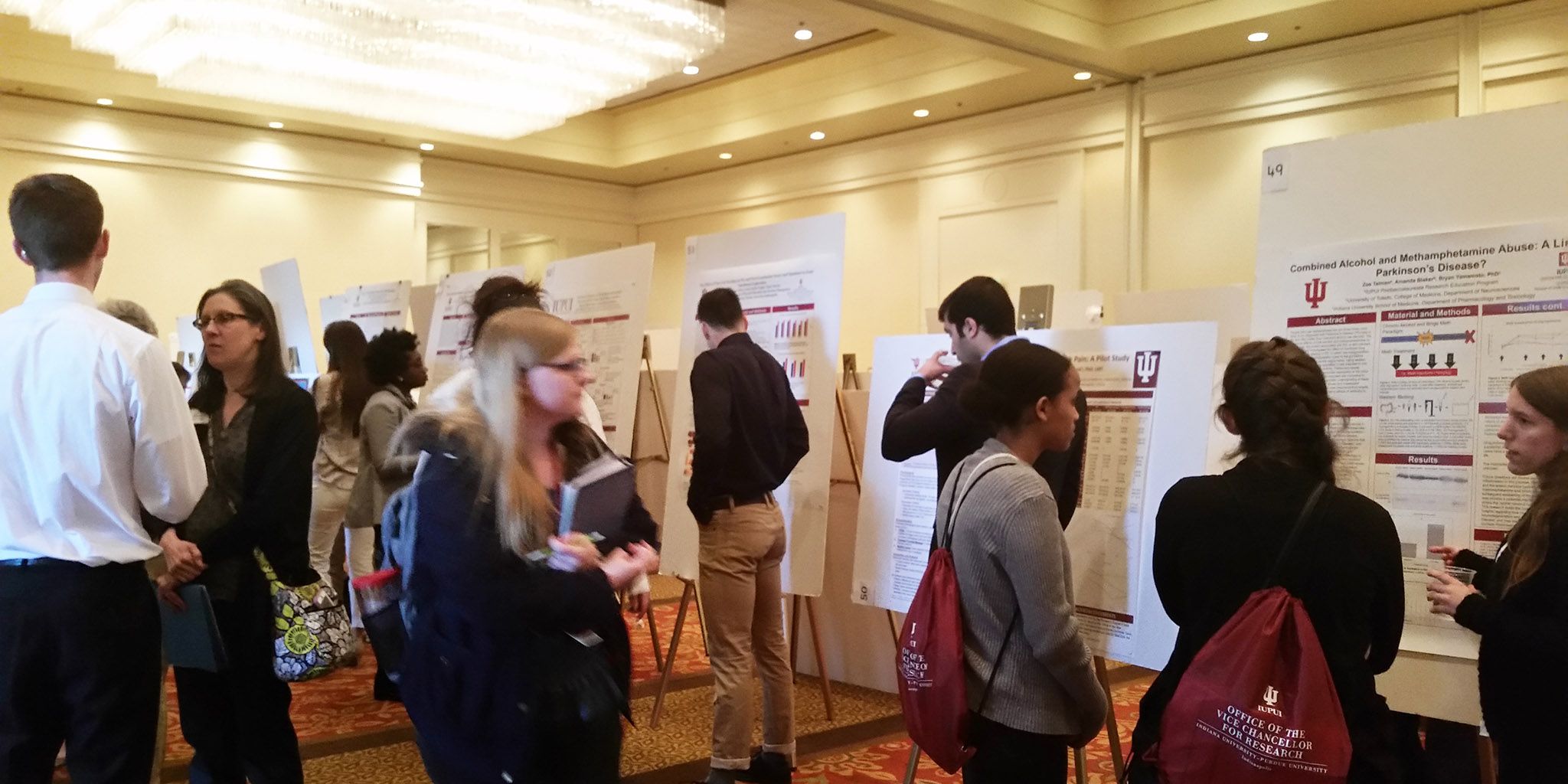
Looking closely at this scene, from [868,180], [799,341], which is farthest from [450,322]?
[868,180]

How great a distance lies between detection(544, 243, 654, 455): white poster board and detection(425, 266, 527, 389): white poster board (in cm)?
74

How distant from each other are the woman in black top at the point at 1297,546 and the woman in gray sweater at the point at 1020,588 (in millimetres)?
180

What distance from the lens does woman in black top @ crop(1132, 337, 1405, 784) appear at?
6.44 ft

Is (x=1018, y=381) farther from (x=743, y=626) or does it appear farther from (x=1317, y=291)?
(x=743, y=626)

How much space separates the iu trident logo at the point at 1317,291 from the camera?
2.68 metres

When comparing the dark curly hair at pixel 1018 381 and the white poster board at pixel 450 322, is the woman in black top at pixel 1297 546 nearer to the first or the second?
the dark curly hair at pixel 1018 381

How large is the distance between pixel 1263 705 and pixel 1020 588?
45 centimetres

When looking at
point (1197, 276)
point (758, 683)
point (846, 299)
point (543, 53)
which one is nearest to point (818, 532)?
point (758, 683)

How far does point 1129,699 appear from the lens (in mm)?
4777

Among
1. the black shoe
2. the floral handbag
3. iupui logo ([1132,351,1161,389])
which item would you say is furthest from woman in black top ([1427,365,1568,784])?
the floral handbag

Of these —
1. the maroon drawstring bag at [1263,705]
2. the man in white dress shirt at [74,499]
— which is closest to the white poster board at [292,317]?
the man in white dress shirt at [74,499]

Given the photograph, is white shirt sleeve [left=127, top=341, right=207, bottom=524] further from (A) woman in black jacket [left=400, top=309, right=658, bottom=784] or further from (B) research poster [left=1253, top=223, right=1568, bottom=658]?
(B) research poster [left=1253, top=223, right=1568, bottom=658]

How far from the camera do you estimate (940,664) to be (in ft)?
7.23

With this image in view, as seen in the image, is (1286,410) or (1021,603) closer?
(1286,410)
